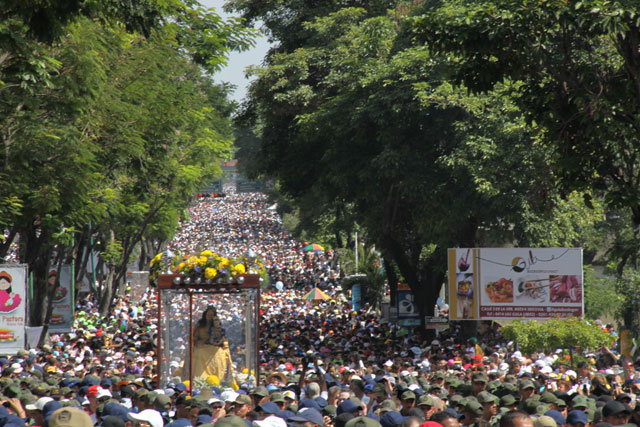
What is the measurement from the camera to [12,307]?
65.8 feet

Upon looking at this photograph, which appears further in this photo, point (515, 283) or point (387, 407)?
point (515, 283)

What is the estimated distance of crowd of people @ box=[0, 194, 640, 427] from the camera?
8.77 metres

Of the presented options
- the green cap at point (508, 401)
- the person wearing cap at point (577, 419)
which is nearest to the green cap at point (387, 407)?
the green cap at point (508, 401)

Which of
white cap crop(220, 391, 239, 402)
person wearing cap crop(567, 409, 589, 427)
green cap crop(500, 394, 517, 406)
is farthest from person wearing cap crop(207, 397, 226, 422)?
person wearing cap crop(567, 409, 589, 427)

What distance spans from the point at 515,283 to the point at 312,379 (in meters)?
14.0

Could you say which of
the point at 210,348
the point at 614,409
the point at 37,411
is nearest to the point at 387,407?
the point at 614,409

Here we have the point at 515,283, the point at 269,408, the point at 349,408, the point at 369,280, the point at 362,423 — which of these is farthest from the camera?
the point at 369,280

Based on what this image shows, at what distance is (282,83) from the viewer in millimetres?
30703

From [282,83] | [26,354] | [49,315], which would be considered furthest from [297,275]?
[26,354]

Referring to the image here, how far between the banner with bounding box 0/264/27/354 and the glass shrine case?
A: 5778 mm

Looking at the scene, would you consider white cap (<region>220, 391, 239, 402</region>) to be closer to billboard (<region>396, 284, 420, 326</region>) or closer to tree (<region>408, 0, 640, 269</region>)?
tree (<region>408, 0, 640, 269</region>)

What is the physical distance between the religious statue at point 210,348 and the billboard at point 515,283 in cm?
1252

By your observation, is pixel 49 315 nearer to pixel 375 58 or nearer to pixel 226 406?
pixel 375 58

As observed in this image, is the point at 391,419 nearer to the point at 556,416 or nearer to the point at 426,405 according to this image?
the point at 426,405
